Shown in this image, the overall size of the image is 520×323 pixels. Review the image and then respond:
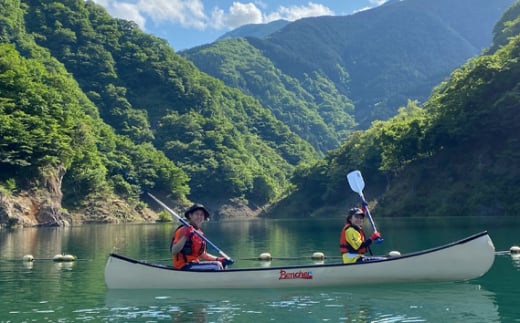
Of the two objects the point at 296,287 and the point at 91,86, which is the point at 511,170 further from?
the point at 91,86

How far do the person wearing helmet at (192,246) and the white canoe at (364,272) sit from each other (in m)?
0.42

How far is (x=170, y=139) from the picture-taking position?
158250 millimetres

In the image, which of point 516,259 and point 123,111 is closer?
point 516,259

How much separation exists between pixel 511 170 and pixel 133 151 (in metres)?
74.2

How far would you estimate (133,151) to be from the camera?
406 feet

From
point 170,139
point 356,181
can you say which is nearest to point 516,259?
point 356,181

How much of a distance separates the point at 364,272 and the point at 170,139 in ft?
467

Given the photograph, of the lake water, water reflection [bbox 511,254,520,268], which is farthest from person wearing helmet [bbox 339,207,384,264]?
water reflection [bbox 511,254,520,268]

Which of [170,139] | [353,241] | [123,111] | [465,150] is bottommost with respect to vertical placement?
[353,241]

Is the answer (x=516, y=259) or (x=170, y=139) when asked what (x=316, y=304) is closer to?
(x=516, y=259)

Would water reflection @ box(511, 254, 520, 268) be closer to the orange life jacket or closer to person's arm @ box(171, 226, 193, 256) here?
the orange life jacket

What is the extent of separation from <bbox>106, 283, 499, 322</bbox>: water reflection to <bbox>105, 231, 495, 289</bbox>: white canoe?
27 centimetres

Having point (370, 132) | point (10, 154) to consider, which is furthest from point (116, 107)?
point (10, 154)

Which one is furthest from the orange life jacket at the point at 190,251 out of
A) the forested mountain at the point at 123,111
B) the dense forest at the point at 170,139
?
the forested mountain at the point at 123,111
